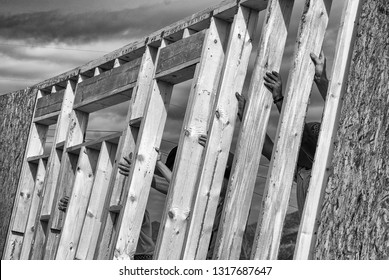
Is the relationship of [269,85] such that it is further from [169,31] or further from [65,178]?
[65,178]

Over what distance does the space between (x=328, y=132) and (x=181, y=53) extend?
240 cm

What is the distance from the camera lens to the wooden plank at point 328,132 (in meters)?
5.16

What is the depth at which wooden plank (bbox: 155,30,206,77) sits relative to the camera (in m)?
7.10

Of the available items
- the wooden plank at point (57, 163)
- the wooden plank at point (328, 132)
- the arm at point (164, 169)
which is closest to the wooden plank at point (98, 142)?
the wooden plank at point (57, 163)

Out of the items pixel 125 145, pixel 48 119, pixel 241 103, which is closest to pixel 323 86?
pixel 241 103

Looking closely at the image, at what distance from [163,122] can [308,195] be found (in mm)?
2676

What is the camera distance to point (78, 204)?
891 centimetres

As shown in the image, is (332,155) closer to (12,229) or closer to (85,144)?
(85,144)

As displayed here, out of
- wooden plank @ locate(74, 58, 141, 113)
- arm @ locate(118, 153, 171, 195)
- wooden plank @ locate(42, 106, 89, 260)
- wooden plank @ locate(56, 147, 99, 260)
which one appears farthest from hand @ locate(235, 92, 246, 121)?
wooden plank @ locate(42, 106, 89, 260)

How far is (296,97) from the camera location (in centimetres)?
565

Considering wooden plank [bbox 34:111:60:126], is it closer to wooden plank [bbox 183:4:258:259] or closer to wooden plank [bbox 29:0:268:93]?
wooden plank [bbox 29:0:268:93]

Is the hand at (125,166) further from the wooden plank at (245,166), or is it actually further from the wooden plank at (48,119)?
the wooden plank at (48,119)

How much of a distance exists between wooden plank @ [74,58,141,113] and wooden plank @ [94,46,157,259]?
167 mm

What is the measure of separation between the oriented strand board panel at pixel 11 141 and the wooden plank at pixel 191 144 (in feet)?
13.4
